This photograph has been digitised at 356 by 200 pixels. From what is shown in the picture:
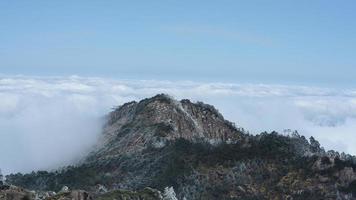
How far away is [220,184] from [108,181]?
113ft

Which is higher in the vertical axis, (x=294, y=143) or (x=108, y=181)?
(x=294, y=143)

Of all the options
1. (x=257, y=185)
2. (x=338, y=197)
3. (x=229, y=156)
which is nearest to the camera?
(x=338, y=197)

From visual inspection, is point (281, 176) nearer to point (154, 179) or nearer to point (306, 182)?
point (306, 182)

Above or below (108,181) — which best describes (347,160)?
above

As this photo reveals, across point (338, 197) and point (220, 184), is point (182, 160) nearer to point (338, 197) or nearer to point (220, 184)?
point (220, 184)

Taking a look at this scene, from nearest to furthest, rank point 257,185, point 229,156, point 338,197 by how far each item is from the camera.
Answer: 1. point 338,197
2. point 257,185
3. point 229,156

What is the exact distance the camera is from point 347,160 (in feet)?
584

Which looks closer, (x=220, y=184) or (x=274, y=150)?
(x=220, y=184)

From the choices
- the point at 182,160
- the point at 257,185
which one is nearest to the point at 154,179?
the point at 182,160

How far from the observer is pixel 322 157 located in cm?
17900

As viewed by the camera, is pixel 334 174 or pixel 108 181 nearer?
pixel 334 174

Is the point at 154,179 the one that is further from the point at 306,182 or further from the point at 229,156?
the point at 306,182

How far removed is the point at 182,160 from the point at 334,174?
42.5m

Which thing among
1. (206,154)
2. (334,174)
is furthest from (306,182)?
(206,154)
